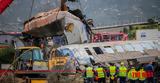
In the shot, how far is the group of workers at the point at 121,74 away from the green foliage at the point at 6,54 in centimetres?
505

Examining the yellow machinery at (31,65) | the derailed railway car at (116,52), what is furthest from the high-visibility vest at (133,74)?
the derailed railway car at (116,52)

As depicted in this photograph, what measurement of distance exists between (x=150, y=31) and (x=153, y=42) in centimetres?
869

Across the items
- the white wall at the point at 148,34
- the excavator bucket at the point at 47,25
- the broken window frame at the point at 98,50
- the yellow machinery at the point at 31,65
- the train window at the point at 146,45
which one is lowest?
the yellow machinery at the point at 31,65

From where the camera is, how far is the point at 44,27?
2339cm

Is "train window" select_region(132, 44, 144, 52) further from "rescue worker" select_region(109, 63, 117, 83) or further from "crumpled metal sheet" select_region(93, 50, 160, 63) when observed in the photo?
"rescue worker" select_region(109, 63, 117, 83)

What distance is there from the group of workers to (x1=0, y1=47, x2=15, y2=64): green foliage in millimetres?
5054

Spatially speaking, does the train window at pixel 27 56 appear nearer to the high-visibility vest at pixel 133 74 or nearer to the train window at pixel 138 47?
the high-visibility vest at pixel 133 74

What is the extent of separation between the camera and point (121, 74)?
95.8 feet

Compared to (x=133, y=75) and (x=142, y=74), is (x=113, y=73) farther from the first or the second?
Answer: (x=142, y=74)

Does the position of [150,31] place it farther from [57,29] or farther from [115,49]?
[57,29]

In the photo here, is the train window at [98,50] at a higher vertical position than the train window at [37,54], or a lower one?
higher

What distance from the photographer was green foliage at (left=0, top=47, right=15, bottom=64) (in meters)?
30.4

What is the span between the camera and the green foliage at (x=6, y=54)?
1195 inches

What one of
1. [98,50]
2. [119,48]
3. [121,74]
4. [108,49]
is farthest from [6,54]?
[119,48]
